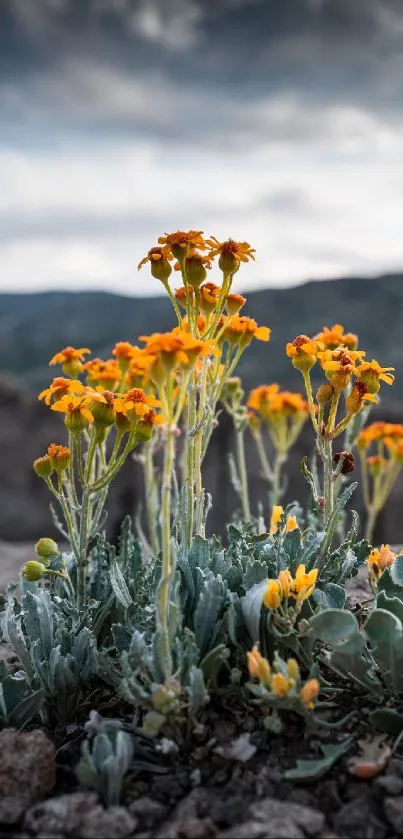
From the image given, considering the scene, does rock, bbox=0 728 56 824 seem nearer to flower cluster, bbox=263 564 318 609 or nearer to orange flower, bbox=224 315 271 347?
flower cluster, bbox=263 564 318 609

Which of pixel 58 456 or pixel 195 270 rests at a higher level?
pixel 195 270

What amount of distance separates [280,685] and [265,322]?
7418mm

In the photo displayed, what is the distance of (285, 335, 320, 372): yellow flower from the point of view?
2.08 metres

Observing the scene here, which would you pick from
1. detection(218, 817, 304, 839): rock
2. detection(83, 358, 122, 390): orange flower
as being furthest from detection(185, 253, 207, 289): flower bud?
detection(218, 817, 304, 839): rock

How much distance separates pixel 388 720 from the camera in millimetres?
1723

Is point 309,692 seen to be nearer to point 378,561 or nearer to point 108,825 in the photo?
point 108,825

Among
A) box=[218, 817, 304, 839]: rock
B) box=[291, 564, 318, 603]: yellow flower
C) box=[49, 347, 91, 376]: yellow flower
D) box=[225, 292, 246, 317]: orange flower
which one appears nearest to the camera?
box=[218, 817, 304, 839]: rock

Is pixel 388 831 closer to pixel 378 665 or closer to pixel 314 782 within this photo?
pixel 314 782

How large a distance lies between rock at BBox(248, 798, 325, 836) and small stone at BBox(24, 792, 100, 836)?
32 cm

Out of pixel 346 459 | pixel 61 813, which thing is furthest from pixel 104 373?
pixel 61 813

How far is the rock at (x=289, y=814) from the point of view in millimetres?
1502

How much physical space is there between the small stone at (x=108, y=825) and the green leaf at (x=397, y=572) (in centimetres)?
88

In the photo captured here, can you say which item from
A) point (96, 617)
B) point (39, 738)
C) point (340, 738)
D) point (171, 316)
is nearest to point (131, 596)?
point (96, 617)

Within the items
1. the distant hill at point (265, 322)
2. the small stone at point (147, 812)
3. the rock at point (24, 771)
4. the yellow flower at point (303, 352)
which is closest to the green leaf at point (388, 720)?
the small stone at point (147, 812)
